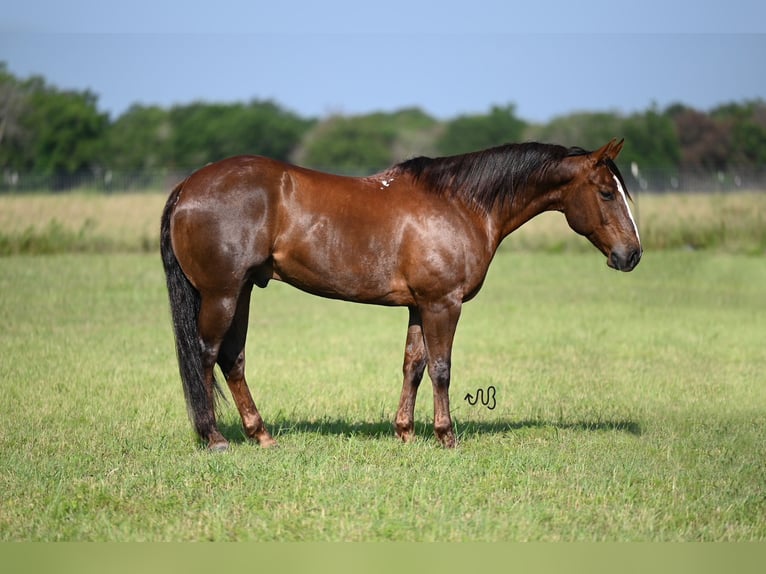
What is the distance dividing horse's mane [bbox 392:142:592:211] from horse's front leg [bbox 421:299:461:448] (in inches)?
32.7

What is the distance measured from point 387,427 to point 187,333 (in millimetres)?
1940

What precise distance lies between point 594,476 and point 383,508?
1584 mm

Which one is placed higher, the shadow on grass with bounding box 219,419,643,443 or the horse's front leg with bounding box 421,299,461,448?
the horse's front leg with bounding box 421,299,461,448

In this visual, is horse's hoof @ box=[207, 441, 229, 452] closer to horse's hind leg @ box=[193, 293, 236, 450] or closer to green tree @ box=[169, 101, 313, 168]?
horse's hind leg @ box=[193, 293, 236, 450]

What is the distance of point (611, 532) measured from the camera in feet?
17.8

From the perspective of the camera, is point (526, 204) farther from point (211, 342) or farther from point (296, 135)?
point (296, 135)

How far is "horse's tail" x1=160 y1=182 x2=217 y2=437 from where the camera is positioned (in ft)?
→ 23.0

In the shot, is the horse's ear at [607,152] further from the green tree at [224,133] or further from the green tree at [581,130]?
the green tree at [224,133]

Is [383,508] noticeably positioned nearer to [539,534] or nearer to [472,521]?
[472,521]

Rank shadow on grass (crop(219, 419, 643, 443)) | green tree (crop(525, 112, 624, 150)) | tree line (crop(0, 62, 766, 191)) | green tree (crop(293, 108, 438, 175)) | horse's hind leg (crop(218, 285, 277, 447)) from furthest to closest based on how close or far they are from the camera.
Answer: green tree (crop(293, 108, 438, 175)) → green tree (crop(525, 112, 624, 150)) → tree line (crop(0, 62, 766, 191)) → shadow on grass (crop(219, 419, 643, 443)) → horse's hind leg (crop(218, 285, 277, 447))

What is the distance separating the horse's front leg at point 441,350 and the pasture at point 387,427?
162mm

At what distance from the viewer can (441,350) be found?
7242mm

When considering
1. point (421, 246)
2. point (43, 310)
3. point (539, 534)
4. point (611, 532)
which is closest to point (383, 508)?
point (539, 534)

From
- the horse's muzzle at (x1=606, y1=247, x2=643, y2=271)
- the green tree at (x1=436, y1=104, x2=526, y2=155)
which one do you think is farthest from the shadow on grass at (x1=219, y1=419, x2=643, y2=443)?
the green tree at (x1=436, y1=104, x2=526, y2=155)
